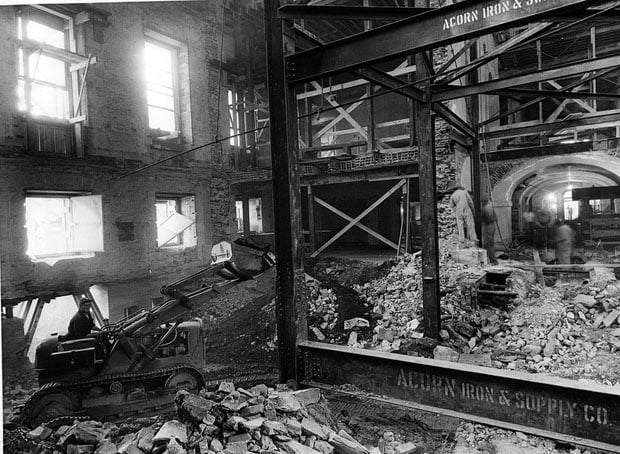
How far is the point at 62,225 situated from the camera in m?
3.88

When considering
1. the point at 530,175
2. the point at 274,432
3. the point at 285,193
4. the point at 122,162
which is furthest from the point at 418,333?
the point at 530,175

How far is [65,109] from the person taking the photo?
3.91 meters

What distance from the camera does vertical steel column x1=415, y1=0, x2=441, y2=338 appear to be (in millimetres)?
6297

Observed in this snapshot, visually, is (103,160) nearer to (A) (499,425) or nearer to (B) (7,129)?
(B) (7,129)

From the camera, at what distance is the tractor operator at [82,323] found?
3.90m

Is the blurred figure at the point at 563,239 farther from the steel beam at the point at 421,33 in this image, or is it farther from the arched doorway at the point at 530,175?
the steel beam at the point at 421,33

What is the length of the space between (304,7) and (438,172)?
647 centimetres

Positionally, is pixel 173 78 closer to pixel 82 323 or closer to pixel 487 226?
pixel 82 323

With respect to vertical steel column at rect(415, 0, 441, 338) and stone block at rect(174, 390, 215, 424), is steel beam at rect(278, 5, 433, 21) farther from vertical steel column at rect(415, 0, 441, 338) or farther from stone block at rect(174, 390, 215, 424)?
stone block at rect(174, 390, 215, 424)

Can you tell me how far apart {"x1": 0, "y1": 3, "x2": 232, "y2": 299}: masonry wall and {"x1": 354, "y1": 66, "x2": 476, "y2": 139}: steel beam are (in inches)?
78.7

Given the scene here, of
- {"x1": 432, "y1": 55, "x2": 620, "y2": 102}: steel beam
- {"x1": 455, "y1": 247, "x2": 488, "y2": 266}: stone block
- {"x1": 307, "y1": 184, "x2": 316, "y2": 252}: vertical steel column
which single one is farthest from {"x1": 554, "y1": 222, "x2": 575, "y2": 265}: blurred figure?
{"x1": 432, "y1": 55, "x2": 620, "y2": 102}: steel beam

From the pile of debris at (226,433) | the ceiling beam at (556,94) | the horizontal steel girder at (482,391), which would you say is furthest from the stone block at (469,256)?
the pile of debris at (226,433)

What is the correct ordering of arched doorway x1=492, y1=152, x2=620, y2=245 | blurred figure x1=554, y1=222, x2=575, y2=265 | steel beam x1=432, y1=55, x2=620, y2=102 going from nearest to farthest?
steel beam x1=432, y1=55, x2=620, y2=102
arched doorway x1=492, y1=152, x2=620, y2=245
blurred figure x1=554, y1=222, x2=575, y2=265

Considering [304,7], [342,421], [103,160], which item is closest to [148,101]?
[103,160]
